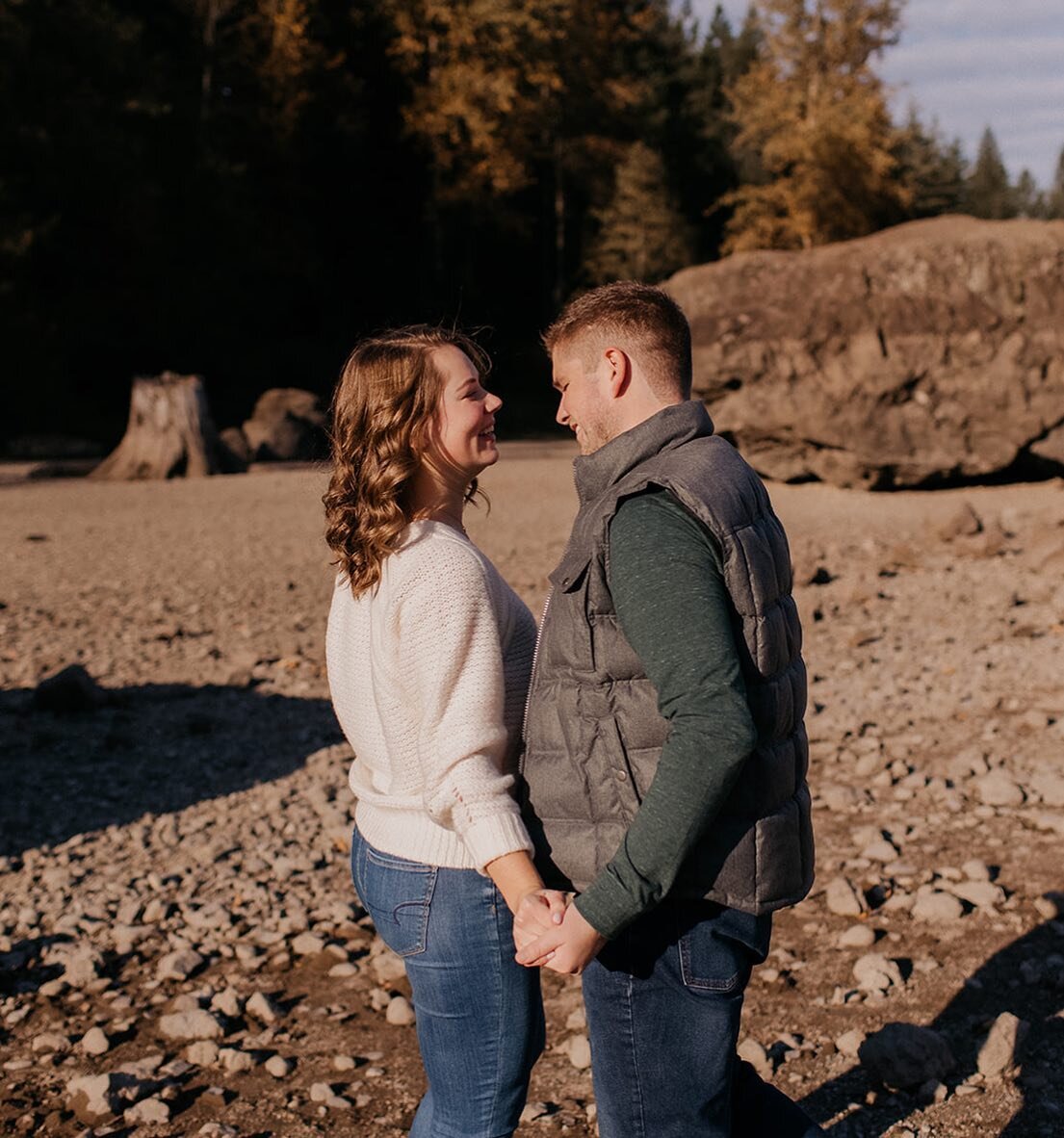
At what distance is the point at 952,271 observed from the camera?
1208cm

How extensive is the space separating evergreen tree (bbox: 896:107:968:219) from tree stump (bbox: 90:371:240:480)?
22450 mm

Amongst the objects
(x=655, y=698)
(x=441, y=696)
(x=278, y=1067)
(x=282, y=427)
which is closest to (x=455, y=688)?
(x=441, y=696)

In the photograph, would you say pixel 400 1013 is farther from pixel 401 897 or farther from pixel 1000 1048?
pixel 401 897

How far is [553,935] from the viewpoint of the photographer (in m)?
1.84

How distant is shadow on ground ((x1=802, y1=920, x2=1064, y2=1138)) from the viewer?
2.98 meters

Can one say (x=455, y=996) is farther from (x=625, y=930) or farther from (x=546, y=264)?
(x=546, y=264)

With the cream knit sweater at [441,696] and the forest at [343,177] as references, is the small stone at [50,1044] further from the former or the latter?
the forest at [343,177]

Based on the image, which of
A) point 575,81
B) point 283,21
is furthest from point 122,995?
point 575,81

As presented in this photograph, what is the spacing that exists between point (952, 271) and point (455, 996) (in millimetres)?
11314

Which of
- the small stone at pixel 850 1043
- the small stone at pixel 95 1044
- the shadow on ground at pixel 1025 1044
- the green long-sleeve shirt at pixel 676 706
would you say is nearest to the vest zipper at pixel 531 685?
the green long-sleeve shirt at pixel 676 706

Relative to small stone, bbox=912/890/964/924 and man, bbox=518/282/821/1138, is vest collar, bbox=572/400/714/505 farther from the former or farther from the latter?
small stone, bbox=912/890/964/924

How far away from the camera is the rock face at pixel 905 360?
1173 centimetres

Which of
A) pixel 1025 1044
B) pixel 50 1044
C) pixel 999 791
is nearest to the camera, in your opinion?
pixel 1025 1044

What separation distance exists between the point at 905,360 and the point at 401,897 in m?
10.8
